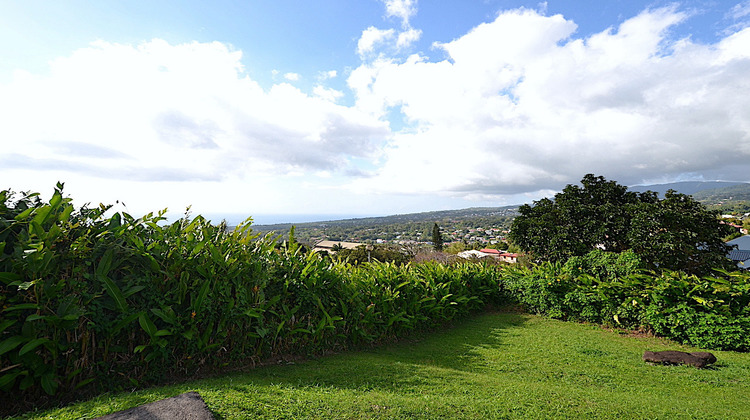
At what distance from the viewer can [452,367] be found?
4.23 metres

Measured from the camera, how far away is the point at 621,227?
9711 mm

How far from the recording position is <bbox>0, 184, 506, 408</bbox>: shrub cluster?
2.40 m

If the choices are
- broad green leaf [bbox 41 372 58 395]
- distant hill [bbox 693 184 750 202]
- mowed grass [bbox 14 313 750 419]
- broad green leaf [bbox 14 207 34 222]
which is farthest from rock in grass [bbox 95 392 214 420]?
distant hill [bbox 693 184 750 202]

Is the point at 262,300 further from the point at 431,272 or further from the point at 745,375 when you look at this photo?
the point at 745,375

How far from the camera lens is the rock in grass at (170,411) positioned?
1.94 meters

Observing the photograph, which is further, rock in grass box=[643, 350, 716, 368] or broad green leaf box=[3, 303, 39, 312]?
rock in grass box=[643, 350, 716, 368]

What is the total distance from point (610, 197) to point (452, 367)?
9.54m

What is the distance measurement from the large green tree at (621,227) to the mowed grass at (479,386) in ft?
13.3

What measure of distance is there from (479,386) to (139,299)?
305 centimetres

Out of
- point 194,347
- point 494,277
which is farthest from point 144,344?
point 494,277

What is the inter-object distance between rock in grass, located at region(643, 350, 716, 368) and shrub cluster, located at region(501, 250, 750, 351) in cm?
124

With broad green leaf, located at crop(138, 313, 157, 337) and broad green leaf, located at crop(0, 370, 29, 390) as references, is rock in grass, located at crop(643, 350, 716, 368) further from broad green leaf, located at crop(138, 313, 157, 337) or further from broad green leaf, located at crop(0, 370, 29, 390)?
broad green leaf, located at crop(0, 370, 29, 390)

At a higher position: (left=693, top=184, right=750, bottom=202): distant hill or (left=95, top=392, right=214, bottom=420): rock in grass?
(left=693, top=184, right=750, bottom=202): distant hill

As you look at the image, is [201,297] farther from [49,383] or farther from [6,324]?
[6,324]
